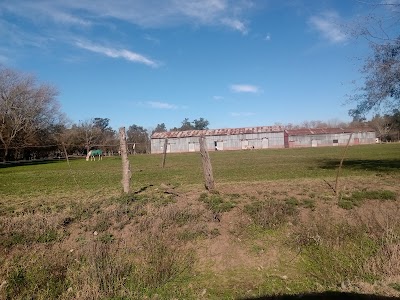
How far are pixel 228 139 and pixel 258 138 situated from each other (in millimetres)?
6793

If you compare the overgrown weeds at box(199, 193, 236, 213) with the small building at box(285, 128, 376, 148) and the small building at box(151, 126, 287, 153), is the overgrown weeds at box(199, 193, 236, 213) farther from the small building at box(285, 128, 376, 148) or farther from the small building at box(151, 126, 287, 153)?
the small building at box(285, 128, 376, 148)

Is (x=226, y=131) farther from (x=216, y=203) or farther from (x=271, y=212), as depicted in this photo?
(x=271, y=212)

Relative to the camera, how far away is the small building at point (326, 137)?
7250cm

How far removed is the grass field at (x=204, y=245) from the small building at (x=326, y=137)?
66.7 meters

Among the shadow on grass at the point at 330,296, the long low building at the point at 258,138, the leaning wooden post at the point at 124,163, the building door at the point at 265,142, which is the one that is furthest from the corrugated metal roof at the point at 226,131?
the shadow on grass at the point at 330,296

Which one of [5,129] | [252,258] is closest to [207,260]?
[252,258]

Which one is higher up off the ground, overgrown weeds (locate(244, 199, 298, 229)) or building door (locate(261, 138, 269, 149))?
building door (locate(261, 138, 269, 149))

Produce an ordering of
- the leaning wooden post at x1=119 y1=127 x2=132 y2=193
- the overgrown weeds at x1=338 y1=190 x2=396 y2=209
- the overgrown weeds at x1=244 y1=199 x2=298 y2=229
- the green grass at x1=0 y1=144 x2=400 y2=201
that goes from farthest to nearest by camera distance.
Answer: the green grass at x1=0 y1=144 x2=400 y2=201, the leaning wooden post at x1=119 y1=127 x2=132 y2=193, the overgrown weeds at x1=338 y1=190 x2=396 y2=209, the overgrown weeds at x1=244 y1=199 x2=298 y2=229

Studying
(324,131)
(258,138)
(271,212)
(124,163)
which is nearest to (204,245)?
(271,212)

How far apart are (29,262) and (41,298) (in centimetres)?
125

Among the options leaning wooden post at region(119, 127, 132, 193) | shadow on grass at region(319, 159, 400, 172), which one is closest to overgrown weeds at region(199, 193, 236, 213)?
leaning wooden post at region(119, 127, 132, 193)

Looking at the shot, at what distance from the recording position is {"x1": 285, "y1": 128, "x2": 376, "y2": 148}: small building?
72.5 m

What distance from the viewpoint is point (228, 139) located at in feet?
234

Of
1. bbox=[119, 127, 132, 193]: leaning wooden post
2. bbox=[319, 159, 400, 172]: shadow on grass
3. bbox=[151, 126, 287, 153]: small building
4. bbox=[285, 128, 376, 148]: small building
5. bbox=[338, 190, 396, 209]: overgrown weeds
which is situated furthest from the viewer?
bbox=[285, 128, 376, 148]: small building
